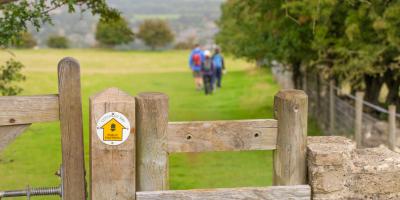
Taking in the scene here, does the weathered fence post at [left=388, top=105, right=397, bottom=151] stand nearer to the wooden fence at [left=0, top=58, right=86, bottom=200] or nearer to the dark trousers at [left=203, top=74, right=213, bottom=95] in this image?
the wooden fence at [left=0, top=58, right=86, bottom=200]

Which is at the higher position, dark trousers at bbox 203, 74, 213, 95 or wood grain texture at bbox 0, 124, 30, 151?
wood grain texture at bbox 0, 124, 30, 151

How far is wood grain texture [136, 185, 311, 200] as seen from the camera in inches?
216

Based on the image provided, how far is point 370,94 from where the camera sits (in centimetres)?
1941

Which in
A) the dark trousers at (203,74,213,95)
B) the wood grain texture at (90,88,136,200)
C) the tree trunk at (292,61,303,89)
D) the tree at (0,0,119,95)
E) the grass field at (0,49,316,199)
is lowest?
the grass field at (0,49,316,199)

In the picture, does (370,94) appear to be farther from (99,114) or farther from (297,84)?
(99,114)

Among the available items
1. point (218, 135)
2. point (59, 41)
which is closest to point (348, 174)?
point (218, 135)

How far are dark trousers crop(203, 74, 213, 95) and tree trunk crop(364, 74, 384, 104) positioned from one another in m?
9.21

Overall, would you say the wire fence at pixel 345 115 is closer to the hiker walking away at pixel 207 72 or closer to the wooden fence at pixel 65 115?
the hiker walking away at pixel 207 72

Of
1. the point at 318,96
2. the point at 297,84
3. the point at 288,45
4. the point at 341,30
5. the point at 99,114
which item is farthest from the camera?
the point at 297,84

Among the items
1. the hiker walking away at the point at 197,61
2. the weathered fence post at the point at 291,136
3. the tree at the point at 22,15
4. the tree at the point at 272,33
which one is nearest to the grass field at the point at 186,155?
the hiker walking away at the point at 197,61

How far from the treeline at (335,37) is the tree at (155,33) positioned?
190 ft

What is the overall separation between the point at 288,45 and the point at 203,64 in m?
8.38

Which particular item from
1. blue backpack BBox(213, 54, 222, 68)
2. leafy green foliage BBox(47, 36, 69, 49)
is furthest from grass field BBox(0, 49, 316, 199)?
leafy green foliage BBox(47, 36, 69, 49)

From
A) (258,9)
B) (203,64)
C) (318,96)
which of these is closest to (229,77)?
(203,64)
